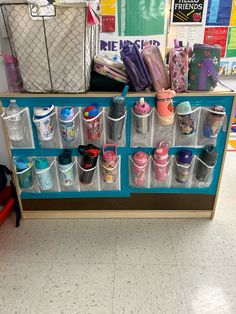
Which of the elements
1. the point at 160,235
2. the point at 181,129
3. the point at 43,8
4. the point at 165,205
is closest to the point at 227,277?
the point at 160,235

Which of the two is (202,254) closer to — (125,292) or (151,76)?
(125,292)

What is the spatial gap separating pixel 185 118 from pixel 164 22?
0.97m

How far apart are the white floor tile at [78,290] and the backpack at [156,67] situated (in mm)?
978

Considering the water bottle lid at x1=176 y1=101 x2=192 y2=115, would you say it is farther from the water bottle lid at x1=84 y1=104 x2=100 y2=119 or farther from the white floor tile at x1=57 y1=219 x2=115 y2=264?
the white floor tile at x1=57 y1=219 x2=115 y2=264

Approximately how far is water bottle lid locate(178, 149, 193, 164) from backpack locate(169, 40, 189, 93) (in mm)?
330

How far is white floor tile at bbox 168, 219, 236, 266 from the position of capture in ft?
4.19

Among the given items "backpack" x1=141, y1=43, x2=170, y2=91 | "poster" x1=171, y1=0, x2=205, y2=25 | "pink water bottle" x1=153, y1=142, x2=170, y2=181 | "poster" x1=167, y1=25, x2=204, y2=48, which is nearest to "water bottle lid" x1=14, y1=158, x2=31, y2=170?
"pink water bottle" x1=153, y1=142, x2=170, y2=181

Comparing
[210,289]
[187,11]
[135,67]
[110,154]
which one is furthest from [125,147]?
[187,11]

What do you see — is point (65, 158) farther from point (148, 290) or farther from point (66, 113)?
point (148, 290)

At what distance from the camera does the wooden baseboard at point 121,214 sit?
61.7 inches

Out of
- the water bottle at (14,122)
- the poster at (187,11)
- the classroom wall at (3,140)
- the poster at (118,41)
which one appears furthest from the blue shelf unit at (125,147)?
the poster at (187,11)

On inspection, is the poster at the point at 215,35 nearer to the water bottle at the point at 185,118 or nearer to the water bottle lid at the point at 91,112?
the water bottle at the point at 185,118

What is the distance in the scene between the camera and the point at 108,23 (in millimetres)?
1775

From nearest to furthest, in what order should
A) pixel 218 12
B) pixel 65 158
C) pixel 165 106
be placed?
pixel 165 106, pixel 65 158, pixel 218 12
